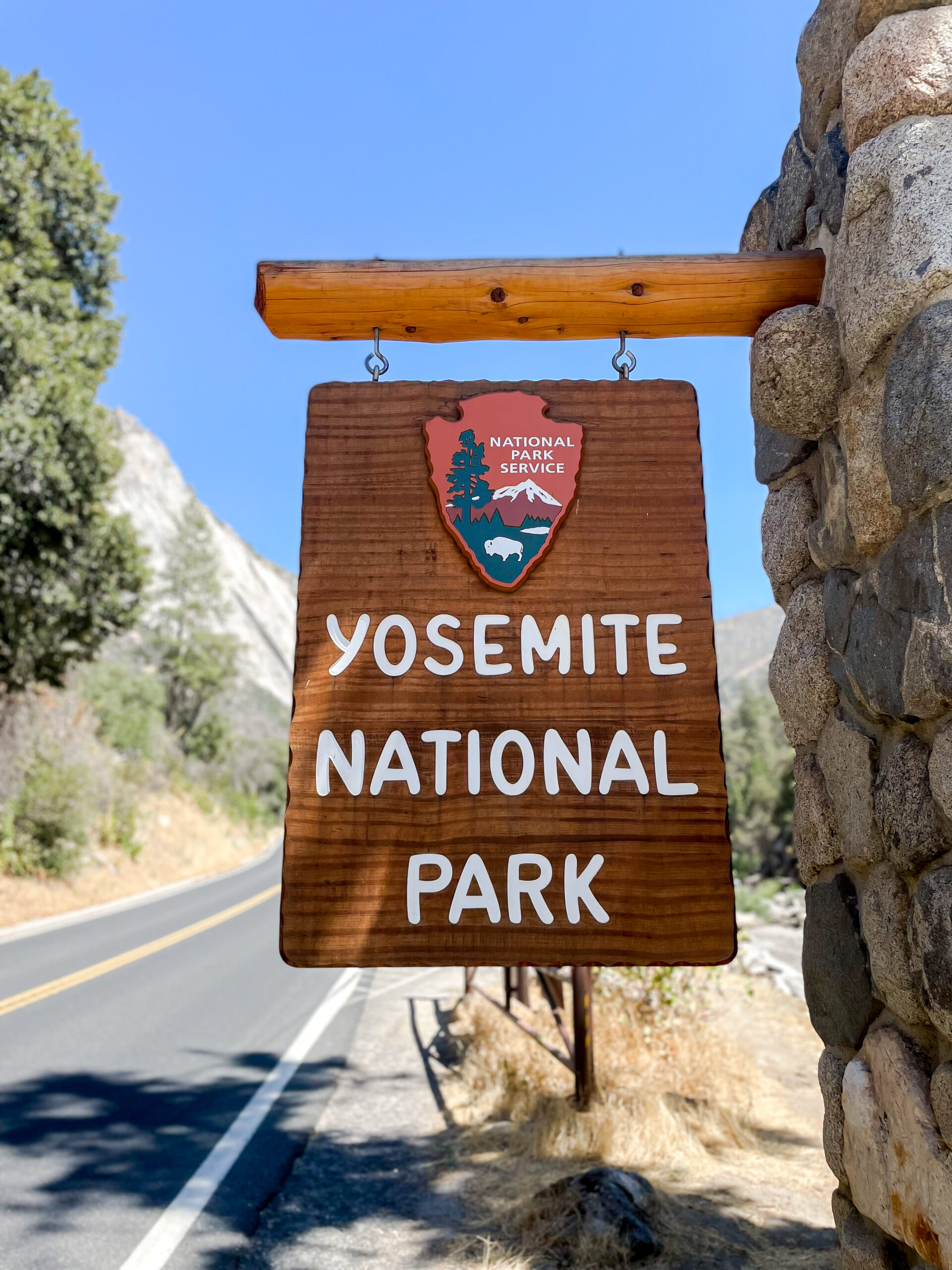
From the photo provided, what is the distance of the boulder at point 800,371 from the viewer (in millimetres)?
1833

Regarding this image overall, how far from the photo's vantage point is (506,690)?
6.18 ft

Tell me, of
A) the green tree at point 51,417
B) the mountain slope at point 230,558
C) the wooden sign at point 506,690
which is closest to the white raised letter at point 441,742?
the wooden sign at point 506,690

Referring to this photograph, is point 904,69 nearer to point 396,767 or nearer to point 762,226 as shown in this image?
point 762,226

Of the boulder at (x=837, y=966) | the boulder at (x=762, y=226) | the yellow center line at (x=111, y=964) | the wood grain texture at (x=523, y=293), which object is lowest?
the yellow center line at (x=111, y=964)

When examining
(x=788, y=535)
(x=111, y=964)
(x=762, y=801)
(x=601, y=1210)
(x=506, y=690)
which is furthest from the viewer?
(x=762, y=801)

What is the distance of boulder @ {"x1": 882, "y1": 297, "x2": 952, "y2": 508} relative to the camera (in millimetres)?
1463

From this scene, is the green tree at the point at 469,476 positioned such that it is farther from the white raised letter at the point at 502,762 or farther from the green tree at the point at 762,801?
the green tree at the point at 762,801

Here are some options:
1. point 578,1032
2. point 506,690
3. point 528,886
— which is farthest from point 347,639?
point 578,1032

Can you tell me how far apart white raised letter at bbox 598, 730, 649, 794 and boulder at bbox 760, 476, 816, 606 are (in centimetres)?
55

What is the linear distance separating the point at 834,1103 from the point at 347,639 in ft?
4.22

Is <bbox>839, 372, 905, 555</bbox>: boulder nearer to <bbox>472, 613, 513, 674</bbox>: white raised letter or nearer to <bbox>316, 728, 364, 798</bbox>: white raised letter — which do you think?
<bbox>472, 613, 513, 674</bbox>: white raised letter

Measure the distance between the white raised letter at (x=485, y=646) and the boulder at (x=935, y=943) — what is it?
811 mm

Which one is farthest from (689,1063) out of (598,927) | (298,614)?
(298,614)

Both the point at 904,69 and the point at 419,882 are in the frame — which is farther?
the point at 419,882
